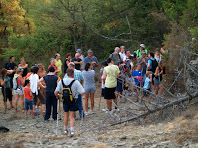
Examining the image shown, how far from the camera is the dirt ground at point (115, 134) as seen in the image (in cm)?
646

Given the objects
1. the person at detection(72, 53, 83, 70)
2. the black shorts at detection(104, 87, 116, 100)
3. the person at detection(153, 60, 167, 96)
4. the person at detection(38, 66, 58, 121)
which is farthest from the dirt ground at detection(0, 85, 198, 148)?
the person at detection(72, 53, 83, 70)

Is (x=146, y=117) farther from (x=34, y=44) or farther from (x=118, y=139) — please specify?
(x=34, y=44)

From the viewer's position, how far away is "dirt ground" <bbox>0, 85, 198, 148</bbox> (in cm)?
646

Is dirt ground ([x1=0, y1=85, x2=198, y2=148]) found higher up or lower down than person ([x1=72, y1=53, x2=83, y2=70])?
lower down

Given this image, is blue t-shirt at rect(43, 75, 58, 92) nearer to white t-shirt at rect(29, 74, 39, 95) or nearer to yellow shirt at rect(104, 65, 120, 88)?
white t-shirt at rect(29, 74, 39, 95)

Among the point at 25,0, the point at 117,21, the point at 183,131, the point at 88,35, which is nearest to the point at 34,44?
the point at 88,35

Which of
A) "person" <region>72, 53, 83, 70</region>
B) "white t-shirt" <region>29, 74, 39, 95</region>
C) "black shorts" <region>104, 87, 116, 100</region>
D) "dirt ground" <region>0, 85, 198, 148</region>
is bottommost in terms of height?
"dirt ground" <region>0, 85, 198, 148</region>

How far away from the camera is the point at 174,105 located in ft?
26.8

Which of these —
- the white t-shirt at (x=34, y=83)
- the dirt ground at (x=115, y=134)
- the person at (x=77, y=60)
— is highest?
the person at (x=77, y=60)

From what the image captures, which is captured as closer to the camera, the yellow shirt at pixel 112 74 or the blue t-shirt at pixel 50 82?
the blue t-shirt at pixel 50 82

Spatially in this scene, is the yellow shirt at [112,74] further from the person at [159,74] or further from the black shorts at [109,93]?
the person at [159,74]

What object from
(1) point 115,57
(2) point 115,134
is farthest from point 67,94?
(1) point 115,57

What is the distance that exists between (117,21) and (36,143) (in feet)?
49.5

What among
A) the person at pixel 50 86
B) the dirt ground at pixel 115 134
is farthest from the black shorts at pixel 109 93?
the person at pixel 50 86
